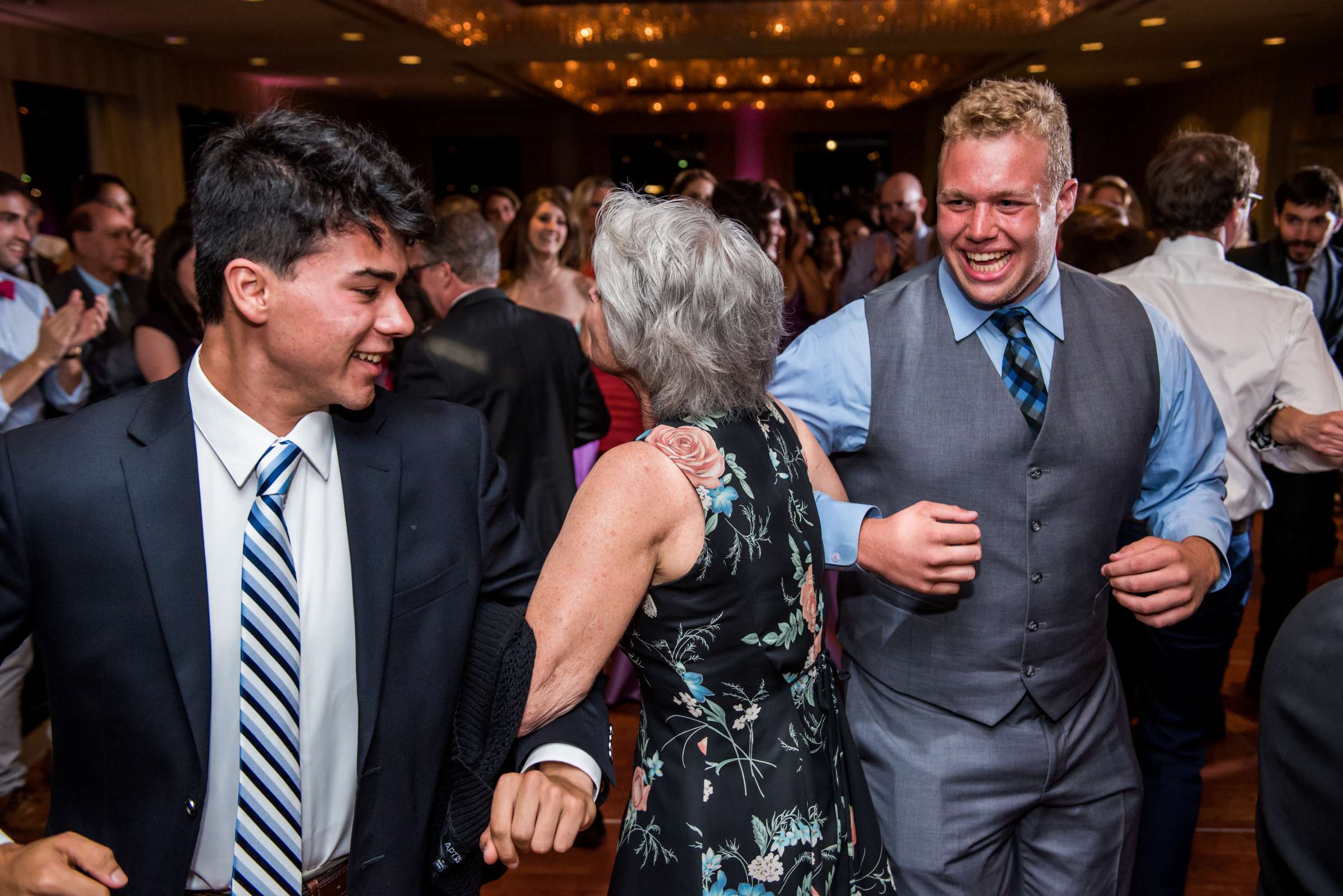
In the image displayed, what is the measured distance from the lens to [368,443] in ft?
3.92

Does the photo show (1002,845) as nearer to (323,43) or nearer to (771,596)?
(771,596)

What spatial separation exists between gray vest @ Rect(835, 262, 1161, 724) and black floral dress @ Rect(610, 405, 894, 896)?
29 cm

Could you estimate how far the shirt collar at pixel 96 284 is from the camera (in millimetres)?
3971

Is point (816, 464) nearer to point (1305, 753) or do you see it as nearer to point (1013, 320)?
point (1013, 320)

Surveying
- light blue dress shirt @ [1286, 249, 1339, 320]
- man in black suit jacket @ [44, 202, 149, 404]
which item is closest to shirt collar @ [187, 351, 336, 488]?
man in black suit jacket @ [44, 202, 149, 404]

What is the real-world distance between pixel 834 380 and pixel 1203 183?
144 cm

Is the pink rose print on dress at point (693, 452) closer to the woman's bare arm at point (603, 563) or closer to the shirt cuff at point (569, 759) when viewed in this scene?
the woman's bare arm at point (603, 563)

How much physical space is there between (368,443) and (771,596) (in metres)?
0.53

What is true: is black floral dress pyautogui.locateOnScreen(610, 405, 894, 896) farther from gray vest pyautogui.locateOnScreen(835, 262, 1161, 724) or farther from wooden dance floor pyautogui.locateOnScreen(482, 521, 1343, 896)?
wooden dance floor pyautogui.locateOnScreen(482, 521, 1343, 896)

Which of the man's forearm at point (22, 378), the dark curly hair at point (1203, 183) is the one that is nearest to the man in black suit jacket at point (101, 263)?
the man's forearm at point (22, 378)

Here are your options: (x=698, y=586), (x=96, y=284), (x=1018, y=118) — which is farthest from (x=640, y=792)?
(x=96, y=284)

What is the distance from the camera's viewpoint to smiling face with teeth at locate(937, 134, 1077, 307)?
1551 millimetres

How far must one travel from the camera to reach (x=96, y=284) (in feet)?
13.0

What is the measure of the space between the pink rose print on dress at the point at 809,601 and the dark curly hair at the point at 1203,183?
5.41ft
